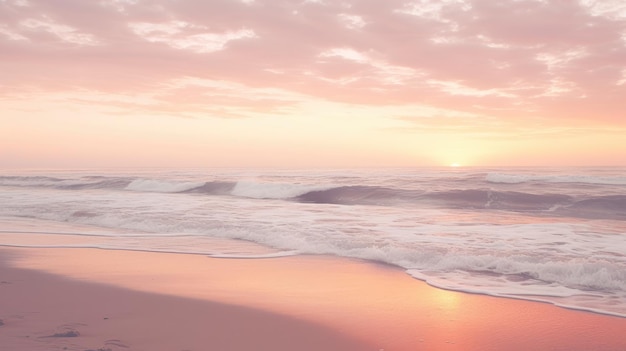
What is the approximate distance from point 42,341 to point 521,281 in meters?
5.45

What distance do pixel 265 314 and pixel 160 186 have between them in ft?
90.6

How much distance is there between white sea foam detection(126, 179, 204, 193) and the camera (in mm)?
29778

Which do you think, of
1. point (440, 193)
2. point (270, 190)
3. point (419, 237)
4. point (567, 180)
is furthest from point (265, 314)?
point (567, 180)

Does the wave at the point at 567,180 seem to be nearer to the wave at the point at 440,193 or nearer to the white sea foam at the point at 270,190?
the wave at the point at 440,193

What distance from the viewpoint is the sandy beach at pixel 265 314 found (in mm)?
4160

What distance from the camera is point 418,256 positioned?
25.9 ft

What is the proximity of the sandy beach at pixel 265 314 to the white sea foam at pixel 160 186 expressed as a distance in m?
22.9

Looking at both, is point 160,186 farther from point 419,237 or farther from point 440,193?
point 419,237

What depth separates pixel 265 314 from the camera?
16.4 feet

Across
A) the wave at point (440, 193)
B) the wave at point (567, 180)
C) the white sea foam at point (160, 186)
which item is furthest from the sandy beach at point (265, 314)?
the wave at point (567, 180)

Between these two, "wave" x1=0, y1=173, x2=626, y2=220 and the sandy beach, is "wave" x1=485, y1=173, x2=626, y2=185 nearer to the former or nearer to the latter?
"wave" x1=0, y1=173, x2=626, y2=220

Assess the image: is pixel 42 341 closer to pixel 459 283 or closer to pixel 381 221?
pixel 459 283

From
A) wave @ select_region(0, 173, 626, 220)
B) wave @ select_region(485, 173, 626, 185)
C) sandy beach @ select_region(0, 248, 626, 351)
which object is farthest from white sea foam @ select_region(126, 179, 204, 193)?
sandy beach @ select_region(0, 248, 626, 351)

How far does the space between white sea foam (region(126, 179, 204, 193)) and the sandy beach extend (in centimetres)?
2292
